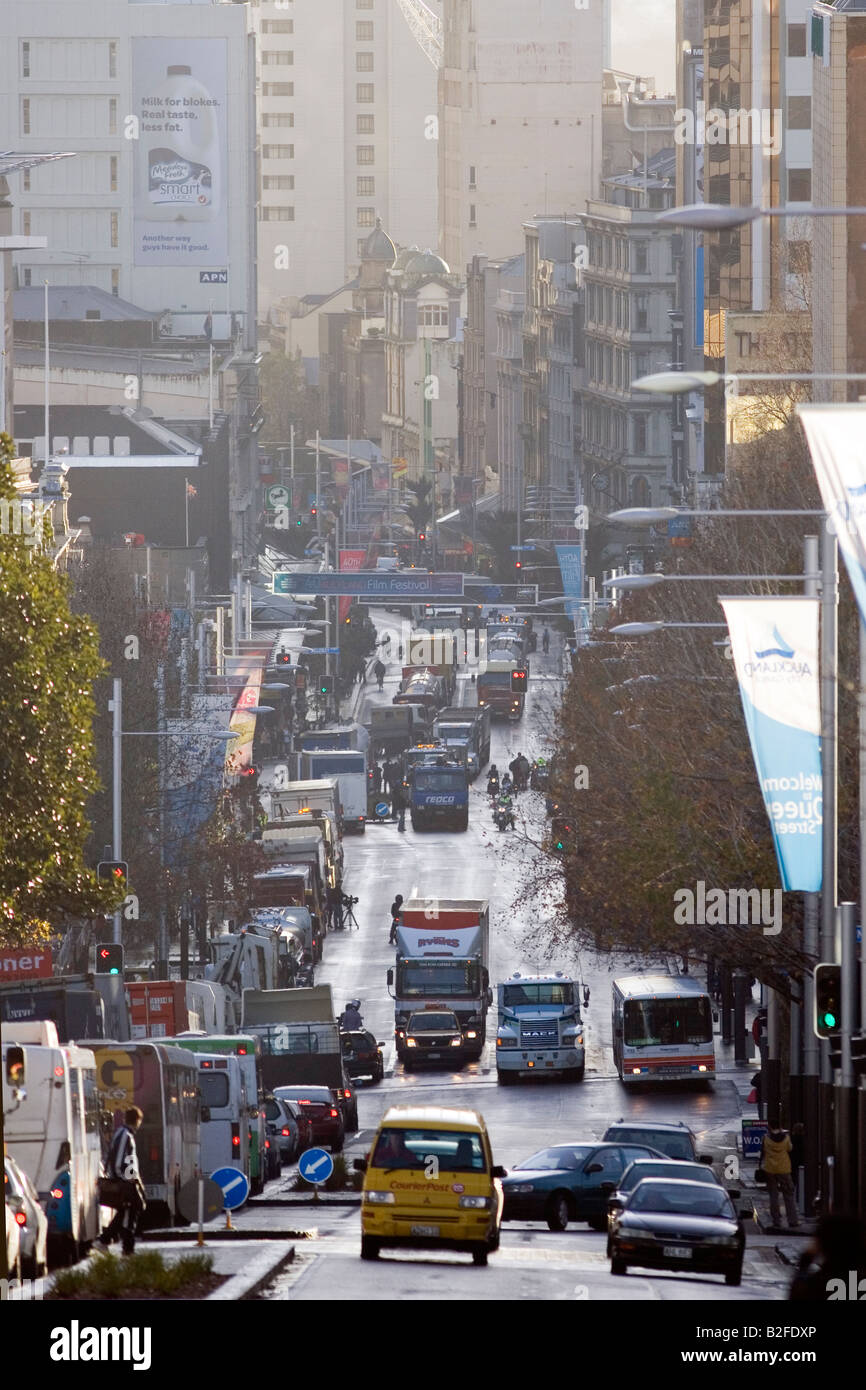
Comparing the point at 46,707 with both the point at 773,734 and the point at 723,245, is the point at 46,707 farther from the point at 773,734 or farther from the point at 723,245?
the point at 723,245

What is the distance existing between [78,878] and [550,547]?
119226mm

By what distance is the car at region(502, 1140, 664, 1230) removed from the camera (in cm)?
3159

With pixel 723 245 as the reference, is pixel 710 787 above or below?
below

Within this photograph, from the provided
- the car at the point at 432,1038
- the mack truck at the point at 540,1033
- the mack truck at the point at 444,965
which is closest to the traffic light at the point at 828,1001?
the mack truck at the point at 540,1033

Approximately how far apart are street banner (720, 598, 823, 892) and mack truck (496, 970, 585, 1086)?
27.7m

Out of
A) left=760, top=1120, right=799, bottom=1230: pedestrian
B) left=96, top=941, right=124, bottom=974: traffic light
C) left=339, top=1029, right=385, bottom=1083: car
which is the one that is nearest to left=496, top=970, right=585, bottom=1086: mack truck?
left=339, top=1029, right=385, bottom=1083: car

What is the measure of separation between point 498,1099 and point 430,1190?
2430cm

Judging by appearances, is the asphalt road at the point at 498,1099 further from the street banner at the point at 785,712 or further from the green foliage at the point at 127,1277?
the street banner at the point at 785,712

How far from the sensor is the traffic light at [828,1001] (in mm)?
25766

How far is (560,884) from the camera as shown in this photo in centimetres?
8212

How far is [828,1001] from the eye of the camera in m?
25.9

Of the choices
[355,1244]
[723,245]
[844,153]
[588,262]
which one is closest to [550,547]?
[588,262]

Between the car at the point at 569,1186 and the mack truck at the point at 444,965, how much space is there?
999 inches

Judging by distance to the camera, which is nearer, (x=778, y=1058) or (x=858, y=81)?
(x=778, y=1058)
